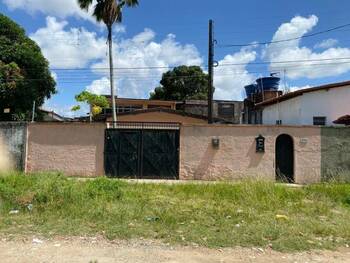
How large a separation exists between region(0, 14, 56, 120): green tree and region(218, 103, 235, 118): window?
18.3 m

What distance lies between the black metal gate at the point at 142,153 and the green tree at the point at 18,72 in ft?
51.8

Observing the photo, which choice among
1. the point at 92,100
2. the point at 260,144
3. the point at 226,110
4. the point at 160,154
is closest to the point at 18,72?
the point at 92,100

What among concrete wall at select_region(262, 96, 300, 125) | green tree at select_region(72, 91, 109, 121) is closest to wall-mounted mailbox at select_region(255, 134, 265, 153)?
concrete wall at select_region(262, 96, 300, 125)

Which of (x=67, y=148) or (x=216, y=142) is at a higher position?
(x=216, y=142)

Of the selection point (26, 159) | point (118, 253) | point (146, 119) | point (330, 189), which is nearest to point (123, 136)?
point (26, 159)

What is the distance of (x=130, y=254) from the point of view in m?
6.52

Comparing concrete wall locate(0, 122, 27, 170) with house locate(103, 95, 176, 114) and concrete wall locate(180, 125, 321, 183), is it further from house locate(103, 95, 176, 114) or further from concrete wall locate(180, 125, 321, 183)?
house locate(103, 95, 176, 114)

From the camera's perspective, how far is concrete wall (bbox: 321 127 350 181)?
17297 mm

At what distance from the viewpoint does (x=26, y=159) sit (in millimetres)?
17750

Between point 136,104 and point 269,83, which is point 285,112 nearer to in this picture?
point 269,83

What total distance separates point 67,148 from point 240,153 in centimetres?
694

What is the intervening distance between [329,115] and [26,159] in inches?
583

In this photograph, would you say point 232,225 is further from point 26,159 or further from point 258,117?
point 258,117

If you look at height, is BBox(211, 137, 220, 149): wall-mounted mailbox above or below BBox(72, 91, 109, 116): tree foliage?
below
